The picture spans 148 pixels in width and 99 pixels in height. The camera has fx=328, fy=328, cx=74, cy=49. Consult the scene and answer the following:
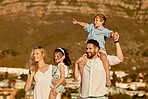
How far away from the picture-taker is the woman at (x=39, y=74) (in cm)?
775

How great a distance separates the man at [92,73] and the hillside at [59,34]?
346ft

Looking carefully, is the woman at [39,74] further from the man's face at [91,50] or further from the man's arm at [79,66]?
the man's face at [91,50]

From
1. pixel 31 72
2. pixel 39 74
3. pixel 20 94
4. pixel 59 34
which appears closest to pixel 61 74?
pixel 39 74

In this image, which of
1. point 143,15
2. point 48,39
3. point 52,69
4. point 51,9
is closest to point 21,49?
point 48,39

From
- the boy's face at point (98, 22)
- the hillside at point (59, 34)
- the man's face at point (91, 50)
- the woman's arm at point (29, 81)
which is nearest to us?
the man's face at point (91, 50)

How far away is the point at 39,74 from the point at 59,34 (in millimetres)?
132615

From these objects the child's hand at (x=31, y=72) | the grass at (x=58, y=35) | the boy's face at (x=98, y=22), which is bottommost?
the child's hand at (x=31, y=72)

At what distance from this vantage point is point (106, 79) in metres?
7.09

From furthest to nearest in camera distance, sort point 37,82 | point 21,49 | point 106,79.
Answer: point 21,49, point 37,82, point 106,79

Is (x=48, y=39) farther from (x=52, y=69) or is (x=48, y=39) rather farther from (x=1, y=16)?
(x=52, y=69)

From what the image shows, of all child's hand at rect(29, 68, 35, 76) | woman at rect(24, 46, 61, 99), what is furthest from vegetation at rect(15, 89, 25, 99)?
child's hand at rect(29, 68, 35, 76)

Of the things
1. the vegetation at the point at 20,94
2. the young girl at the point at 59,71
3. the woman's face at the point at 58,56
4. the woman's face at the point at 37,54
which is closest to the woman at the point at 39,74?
the woman's face at the point at 37,54

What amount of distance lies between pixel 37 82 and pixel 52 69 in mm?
529

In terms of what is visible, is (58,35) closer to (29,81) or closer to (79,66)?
(29,81)
